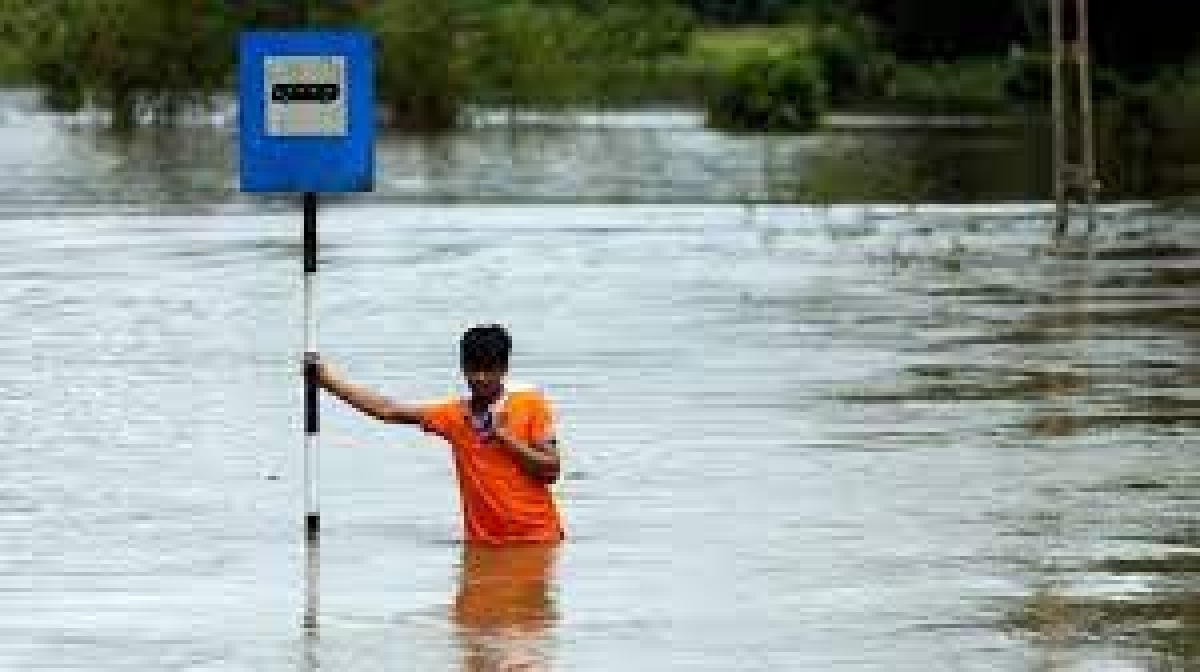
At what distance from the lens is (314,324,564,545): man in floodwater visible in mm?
14938

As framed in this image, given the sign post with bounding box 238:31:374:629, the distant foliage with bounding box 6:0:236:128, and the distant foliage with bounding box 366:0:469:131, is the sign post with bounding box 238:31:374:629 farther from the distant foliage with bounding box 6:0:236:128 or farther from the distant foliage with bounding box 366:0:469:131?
the distant foliage with bounding box 6:0:236:128

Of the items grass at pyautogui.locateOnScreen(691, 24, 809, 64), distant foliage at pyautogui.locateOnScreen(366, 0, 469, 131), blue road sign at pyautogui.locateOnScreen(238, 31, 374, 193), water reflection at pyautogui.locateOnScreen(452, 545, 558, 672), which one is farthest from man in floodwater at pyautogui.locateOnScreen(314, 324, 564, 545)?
grass at pyautogui.locateOnScreen(691, 24, 809, 64)

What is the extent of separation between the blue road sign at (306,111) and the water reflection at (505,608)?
160cm

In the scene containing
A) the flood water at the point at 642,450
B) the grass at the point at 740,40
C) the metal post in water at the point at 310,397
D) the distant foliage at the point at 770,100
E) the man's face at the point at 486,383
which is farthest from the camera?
the grass at the point at 740,40

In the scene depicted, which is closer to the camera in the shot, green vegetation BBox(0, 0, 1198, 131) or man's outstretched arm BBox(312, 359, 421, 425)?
man's outstretched arm BBox(312, 359, 421, 425)

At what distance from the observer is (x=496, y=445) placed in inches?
591

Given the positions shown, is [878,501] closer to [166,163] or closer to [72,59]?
[166,163]

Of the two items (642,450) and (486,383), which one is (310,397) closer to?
(486,383)

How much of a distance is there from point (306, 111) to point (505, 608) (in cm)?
271

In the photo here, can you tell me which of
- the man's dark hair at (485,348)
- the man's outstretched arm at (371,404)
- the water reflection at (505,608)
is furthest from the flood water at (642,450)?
the man's dark hair at (485,348)

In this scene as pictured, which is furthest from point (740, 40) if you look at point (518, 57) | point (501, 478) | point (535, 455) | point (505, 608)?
point (505, 608)

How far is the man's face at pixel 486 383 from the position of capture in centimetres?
1486

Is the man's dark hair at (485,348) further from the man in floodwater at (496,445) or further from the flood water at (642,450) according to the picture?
the flood water at (642,450)

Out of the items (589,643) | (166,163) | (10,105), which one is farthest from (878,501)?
(10,105)
